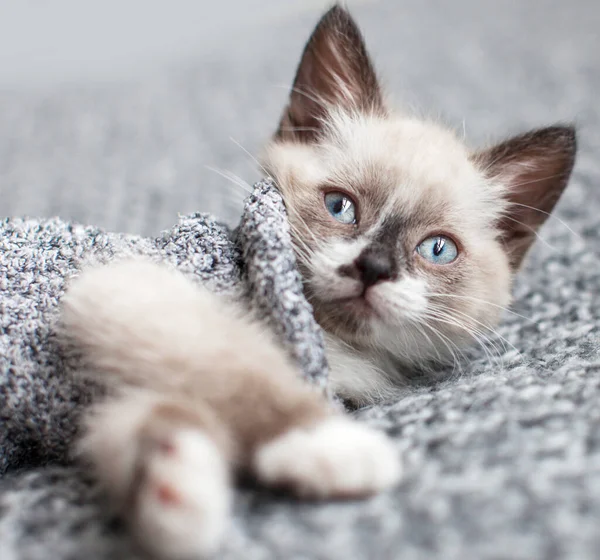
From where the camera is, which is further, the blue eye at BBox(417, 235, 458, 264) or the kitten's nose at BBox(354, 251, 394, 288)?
the blue eye at BBox(417, 235, 458, 264)

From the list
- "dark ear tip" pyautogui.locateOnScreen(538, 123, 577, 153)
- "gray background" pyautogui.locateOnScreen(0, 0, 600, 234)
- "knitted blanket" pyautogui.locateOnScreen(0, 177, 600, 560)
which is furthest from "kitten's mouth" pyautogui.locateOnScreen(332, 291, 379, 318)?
"gray background" pyautogui.locateOnScreen(0, 0, 600, 234)

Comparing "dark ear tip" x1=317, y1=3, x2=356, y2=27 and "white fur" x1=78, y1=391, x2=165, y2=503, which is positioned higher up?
"dark ear tip" x1=317, y1=3, x2=356, y2=27

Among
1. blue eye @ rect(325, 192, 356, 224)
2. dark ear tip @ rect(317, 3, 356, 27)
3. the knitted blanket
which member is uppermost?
dark ear tip @ rect(317, 3, 356, 27)

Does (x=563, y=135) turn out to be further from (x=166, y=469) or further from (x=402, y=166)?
(x=166, y=469)

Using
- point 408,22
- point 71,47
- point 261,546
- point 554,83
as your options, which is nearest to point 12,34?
point 71,47

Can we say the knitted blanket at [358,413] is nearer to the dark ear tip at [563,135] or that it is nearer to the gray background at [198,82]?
the dark ear tip at [563,135]

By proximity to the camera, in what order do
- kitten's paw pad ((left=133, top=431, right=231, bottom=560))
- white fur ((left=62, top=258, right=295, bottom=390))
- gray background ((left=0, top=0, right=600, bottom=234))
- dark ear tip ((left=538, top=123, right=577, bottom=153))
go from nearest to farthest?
kitten's paw pad ((left=133, top=431, right=231, bottom=560))
white fur ((left=62, top=258, right=295, bottom=390))
dark ear tip ((left=538, top=123, right=577, bottom=153))
gray background ((left=0, top=0, right=600, bottom=234))

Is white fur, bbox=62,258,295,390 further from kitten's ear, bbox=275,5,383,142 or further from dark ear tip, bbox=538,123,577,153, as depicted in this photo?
dark ear tip, bbox=538,123,577,153

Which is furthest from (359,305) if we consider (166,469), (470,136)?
(470,136)
